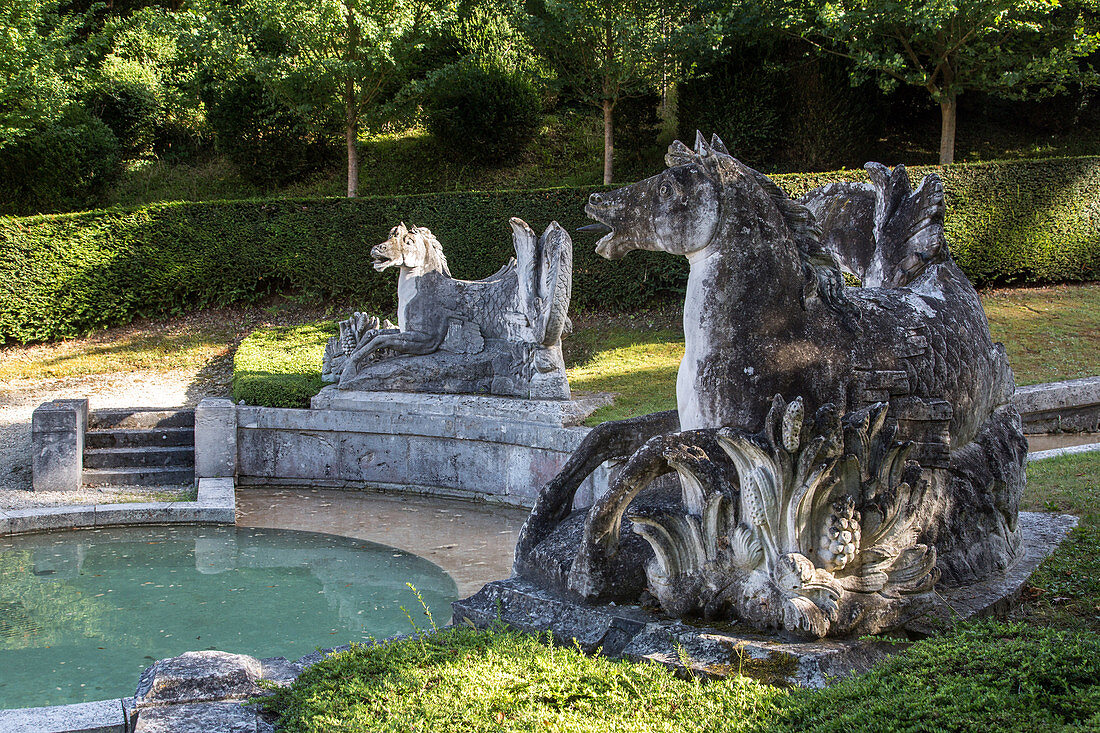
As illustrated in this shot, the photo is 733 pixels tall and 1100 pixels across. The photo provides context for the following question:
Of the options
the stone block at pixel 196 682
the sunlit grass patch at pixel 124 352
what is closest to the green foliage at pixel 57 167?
the sunlit grass patch at pixel 124 352

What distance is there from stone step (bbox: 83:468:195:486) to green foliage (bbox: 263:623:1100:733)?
7.29m

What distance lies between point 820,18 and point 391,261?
10.8 metres

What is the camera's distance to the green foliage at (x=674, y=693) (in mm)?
2564

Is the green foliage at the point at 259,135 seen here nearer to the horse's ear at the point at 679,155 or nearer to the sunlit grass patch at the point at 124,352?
the sunlit grass patch at the point at 124,352

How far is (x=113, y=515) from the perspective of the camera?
829 cm

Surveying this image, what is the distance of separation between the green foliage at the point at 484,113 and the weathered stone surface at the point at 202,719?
19949mm

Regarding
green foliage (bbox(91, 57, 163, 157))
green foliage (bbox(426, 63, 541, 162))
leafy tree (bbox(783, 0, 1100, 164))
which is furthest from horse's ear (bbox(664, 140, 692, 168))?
green foliage (bbox(91, 57, 163, 157))

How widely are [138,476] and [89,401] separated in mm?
3735

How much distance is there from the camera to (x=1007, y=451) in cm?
429

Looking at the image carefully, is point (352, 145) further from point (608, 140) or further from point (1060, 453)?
point (1060, 453)

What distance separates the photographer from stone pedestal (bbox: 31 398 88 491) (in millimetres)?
9266

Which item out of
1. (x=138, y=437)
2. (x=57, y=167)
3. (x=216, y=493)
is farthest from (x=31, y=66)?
(x=216, y=493)

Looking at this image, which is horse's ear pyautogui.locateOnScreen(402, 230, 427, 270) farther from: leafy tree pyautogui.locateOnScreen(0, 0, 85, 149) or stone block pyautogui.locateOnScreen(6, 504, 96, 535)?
leafy tree pyautogui.locateOnScreen(0, 0, 85, 149)

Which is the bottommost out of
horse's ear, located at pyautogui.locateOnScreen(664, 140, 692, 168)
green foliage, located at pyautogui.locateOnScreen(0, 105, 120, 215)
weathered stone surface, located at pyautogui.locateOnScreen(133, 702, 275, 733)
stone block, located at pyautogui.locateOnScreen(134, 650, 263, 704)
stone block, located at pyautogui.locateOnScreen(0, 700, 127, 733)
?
stone block, located at pyautogui.locateOnScreen(0, 700, 127, 733)
